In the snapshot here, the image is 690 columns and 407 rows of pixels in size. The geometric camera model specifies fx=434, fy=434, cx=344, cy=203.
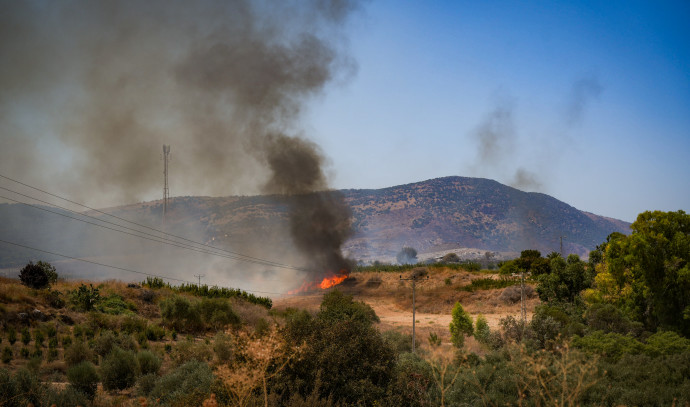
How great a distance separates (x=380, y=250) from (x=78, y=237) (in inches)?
3982

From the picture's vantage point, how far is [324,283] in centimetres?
8075

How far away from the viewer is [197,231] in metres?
131

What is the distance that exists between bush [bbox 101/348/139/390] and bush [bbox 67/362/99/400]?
898 millimetres

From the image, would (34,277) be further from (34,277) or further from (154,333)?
(154,333)

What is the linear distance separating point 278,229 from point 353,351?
402ft

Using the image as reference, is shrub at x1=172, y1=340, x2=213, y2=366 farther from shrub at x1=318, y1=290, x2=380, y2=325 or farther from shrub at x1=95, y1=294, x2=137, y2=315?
shrub at x1=95, y1=294, x2=137, y2=315

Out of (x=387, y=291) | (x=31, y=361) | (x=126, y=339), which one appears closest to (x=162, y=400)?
(x=31, y=361)

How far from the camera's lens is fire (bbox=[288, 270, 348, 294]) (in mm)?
79812

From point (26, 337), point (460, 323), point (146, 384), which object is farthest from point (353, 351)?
point (460, 323)

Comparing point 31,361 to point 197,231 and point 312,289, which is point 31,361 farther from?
point 197,231

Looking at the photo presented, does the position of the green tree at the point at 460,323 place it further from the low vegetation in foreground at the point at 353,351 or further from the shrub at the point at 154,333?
the shrub at the point at 154,333

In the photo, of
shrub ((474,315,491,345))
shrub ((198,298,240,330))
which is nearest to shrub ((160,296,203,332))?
shrub ((198,298,240,330))

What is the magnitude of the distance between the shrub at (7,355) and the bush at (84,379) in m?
5.74

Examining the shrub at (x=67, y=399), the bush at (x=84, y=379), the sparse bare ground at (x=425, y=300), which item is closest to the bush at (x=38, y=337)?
the bush at (x=84, y=379)
